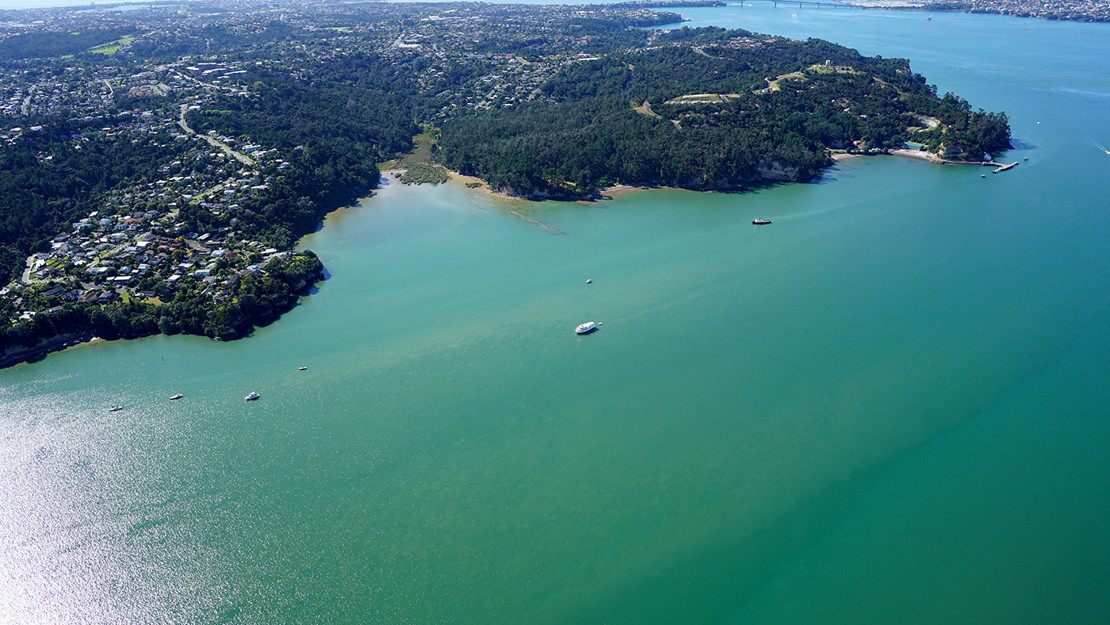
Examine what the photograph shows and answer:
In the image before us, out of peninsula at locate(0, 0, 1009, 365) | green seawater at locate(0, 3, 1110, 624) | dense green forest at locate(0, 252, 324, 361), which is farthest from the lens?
peninsula at locate(0, 0, 1009, 365)

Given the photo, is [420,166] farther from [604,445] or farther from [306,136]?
[604,445]

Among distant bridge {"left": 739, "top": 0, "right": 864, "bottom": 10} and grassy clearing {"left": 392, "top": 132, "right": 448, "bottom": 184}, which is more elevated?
distant bridge {"left": 739, "top": 0, "right": 864, "bottom": 10}

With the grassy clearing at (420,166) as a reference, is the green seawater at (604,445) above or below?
below

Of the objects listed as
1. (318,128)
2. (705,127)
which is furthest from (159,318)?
(705,127)

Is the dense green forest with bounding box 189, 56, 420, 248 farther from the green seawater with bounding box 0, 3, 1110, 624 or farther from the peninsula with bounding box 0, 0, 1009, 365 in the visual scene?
the green seawater with bounding box 0, 3, 1110, 624

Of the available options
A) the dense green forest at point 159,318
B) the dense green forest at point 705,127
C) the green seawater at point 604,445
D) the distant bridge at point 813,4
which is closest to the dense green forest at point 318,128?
the green seawater at point 604,445

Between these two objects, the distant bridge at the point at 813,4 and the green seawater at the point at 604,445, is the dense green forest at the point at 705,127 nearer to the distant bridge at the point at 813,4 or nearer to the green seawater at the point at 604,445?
the green seawater at the point at 604,445

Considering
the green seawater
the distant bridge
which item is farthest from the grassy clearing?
the distant bridge

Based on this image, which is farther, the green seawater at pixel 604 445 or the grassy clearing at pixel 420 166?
the grassy clearing at pixel 420 166
